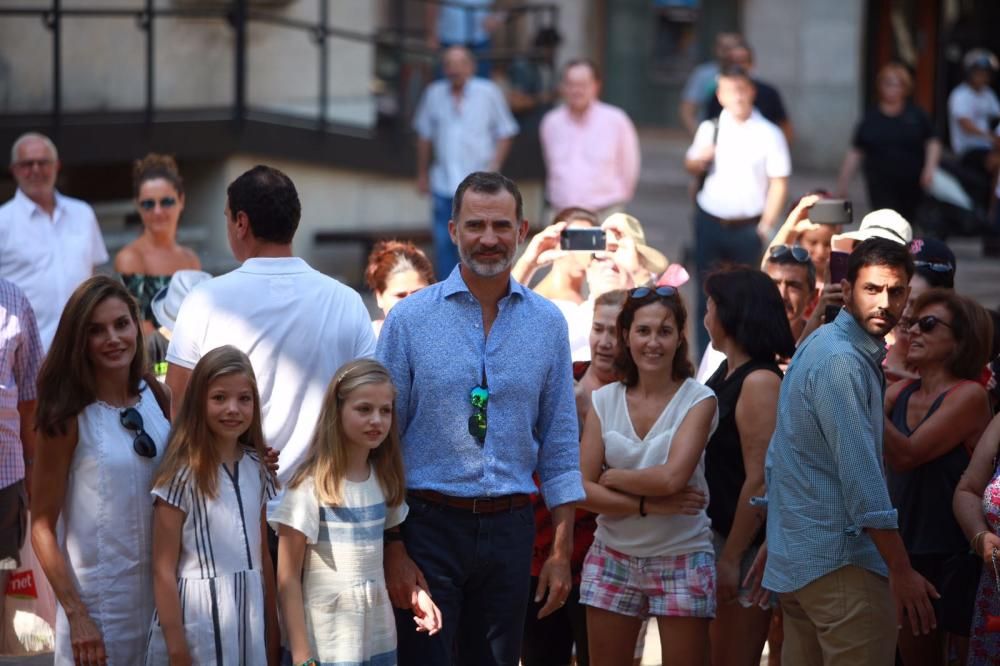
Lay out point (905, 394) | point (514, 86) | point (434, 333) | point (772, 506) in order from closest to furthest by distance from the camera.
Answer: point (434, 333) < point (772, 506) < point (905, 394) < point (514, 86)

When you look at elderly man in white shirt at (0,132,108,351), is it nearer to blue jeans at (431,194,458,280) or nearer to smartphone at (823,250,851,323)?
smartphone at (823,250,851,323)

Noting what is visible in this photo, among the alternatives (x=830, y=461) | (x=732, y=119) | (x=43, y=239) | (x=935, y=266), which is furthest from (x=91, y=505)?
(x=732, y=119)

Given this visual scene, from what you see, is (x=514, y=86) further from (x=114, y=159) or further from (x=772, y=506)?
(x=772, y=506)

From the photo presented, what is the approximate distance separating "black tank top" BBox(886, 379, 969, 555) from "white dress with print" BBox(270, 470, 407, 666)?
6.59 ft

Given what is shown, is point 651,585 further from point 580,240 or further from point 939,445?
point 580,240

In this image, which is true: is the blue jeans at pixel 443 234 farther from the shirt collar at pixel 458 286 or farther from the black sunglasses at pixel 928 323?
the shirt collar at pixel 458 286

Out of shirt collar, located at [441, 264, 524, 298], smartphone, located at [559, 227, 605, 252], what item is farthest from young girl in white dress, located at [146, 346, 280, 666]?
smartphone, located at [559, 227, 605, 252]

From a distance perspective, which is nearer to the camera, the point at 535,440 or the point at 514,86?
the point at 535,440

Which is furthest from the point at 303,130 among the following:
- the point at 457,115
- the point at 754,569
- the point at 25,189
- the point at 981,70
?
the point at 754,569

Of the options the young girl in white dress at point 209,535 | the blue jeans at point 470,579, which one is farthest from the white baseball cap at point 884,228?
the young girl in white dress at point 209,535

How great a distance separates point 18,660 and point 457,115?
6.88 metres

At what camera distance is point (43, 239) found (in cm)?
834

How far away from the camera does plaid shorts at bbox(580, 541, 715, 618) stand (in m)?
5.57

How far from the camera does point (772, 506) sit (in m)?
5.28
